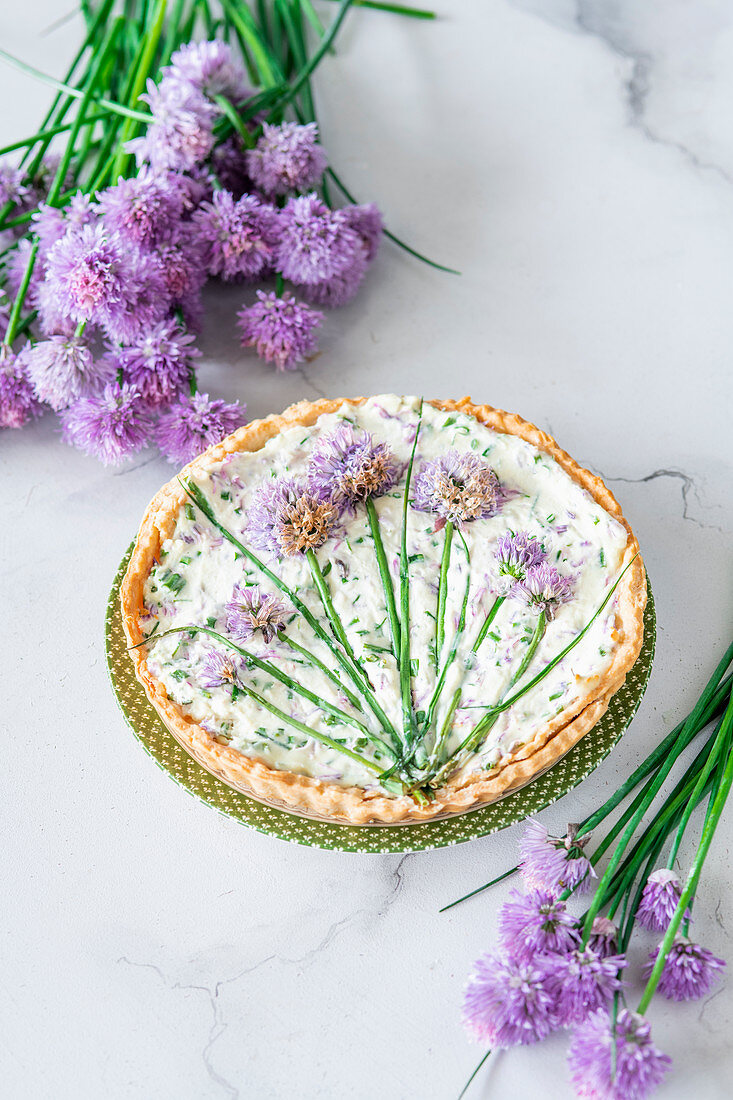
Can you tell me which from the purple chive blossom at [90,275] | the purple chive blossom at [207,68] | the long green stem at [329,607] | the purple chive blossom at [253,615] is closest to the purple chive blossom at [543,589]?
the long green stem at [329,607]

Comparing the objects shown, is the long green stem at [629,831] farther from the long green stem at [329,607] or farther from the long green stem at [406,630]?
the long green stem at [329,607]

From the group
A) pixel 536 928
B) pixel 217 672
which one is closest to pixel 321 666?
pixel 217 672

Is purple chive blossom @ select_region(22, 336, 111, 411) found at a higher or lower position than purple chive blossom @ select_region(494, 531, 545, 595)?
lower

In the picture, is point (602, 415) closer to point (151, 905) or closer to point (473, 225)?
point (473, 225)

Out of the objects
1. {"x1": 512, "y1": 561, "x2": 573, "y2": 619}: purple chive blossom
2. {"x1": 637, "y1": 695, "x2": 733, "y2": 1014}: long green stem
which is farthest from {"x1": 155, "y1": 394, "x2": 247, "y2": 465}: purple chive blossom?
{"x1": 637, "y1": 695, "x2": 733, "y2": 1014}: long green stem

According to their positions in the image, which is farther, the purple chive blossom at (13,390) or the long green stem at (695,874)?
the purple chive blossom at (13,390)

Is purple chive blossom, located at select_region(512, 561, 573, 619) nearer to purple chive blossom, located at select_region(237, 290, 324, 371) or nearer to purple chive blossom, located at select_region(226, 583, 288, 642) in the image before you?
purple chive blossom, located at select_region(226, 583, 288, 642)

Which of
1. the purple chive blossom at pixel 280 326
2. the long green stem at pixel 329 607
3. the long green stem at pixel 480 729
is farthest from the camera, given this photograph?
the purple chive blossom at pixel 280 326
